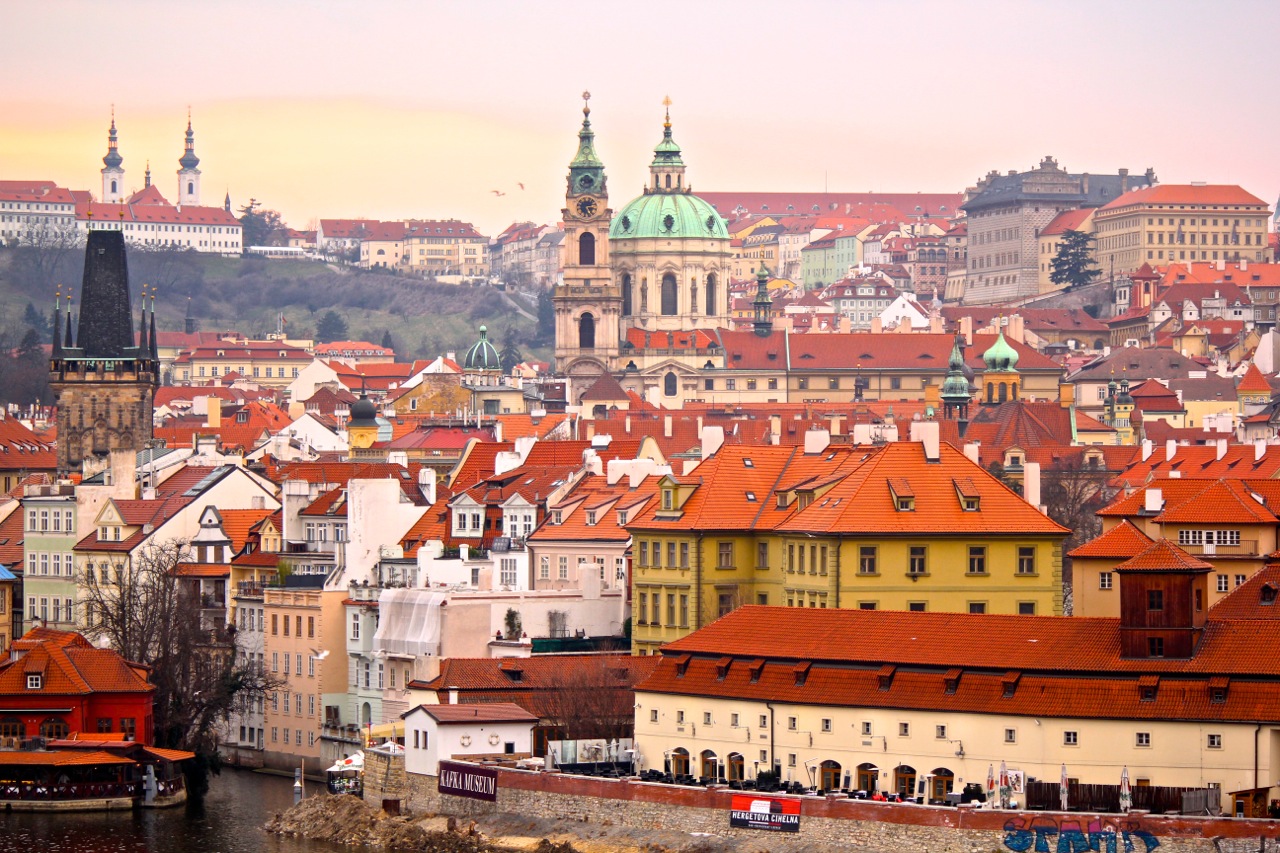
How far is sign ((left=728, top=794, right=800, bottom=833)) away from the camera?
61656 mm

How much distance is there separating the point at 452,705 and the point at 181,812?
30.7 feet

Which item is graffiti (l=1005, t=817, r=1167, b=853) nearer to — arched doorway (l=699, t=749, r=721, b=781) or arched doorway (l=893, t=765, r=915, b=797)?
arched doorway (l=893, t=765, r=915, b=797)

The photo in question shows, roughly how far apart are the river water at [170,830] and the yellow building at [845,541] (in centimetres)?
1113

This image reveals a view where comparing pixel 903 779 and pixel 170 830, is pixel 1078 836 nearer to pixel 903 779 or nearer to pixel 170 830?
pixel 903 779

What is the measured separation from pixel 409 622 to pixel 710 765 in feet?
47.4

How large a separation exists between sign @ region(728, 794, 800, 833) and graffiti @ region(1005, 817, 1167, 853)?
5343mm

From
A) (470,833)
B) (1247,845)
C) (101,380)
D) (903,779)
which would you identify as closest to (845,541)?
(903,779)

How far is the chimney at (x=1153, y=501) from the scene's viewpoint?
8569 centimetres

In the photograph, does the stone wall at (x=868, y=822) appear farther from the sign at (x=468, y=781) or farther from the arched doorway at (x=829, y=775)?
the arched doorway at (x=829, y=775)

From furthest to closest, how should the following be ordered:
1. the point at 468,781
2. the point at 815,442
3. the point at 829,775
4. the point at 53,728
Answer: the point at 815,442 < the point at 53,728 < the point at 468,781 < the point at 829,775

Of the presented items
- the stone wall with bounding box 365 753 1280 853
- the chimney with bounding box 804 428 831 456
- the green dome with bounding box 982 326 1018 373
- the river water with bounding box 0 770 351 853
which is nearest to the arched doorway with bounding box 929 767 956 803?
the stone wall with bounding box 365 753 1280 853

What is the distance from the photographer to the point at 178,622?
8762 cm

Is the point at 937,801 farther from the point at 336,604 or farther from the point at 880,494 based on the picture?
the point at 336,604

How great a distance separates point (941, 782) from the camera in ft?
210
